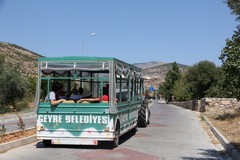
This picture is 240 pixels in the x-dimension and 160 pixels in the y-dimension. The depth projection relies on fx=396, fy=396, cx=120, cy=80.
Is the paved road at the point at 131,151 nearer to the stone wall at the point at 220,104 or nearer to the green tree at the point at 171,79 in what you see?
the stone wall at the point at 220,104

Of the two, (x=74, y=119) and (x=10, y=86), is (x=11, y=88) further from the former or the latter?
(x=74, y=119)

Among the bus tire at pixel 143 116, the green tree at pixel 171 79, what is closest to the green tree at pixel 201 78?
the bus tire at pixel 143 116

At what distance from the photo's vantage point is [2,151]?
10.9 meters

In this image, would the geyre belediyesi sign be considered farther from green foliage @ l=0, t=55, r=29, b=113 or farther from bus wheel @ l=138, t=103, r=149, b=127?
green foliage @ l=0, t=55, r=29, b=113

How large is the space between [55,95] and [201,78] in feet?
124

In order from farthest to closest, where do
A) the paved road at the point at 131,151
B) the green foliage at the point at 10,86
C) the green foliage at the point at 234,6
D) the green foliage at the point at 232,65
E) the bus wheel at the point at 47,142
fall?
the green foliage at the point at 10,86 < the bus wheel at the point at 47,142 < the paved road at the point at 131,151 < the green foliage at the point at 232,65 < the green foliage at the point at 234,6

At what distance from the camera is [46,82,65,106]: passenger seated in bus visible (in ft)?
39.1

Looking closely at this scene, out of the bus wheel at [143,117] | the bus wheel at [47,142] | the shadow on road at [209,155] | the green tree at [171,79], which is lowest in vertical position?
the shadow on road at [209,155]

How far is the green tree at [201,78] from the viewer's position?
48.3 metres

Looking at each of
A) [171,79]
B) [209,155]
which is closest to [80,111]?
[209,155]

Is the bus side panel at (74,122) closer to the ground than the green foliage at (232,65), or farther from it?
closer to the ground

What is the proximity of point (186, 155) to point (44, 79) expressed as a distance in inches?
191

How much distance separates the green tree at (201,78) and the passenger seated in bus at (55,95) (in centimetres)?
3699

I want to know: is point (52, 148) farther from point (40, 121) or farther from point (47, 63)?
point (47, 63)
